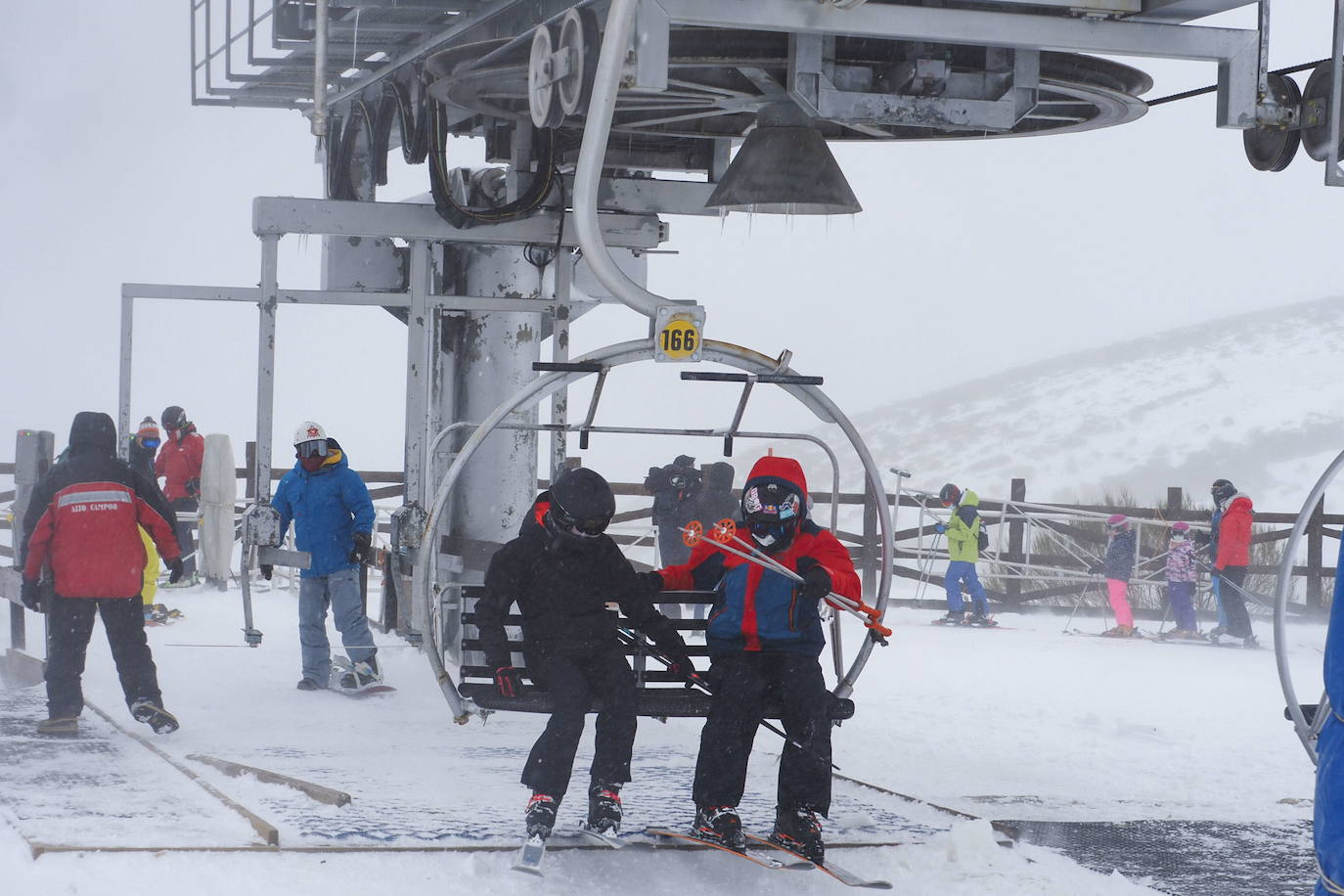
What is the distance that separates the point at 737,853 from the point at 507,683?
3.55 ft

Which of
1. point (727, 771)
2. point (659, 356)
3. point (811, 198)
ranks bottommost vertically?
point (727, 771)

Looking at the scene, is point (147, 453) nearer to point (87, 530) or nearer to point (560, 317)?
point (560, 317)

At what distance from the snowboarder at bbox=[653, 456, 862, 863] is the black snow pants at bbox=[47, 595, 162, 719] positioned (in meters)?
3.26

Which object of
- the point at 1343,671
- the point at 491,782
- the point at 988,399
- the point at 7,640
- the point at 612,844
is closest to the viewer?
the point at 1343,671

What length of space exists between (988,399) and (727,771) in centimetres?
8339

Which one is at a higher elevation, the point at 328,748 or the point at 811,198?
the point at 811,198

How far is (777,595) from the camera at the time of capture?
594cm

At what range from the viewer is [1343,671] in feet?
9.92

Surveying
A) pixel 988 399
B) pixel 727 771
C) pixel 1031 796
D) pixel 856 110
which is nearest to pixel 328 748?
pixel 727 771

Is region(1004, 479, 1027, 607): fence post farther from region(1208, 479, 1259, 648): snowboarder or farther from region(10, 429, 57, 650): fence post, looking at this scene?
region(10, 429, 57, 650): fence post

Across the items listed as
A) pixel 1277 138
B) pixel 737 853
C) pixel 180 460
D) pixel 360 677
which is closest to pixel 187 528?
pixel 180 460

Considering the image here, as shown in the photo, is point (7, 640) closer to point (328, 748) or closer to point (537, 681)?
point (328, 748)

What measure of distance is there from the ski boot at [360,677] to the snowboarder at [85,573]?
1.69 meters

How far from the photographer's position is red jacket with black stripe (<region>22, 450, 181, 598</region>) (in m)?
7.93
